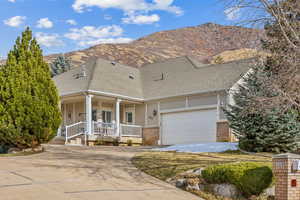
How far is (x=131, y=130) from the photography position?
23.8m

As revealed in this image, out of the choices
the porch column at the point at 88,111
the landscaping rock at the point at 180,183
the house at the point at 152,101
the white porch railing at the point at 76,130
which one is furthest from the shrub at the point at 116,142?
the landscaping rock at the point at 180,183

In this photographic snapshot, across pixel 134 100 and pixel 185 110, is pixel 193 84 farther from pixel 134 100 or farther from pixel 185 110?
pixel 134 100

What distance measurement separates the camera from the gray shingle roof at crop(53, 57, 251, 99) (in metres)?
21.8

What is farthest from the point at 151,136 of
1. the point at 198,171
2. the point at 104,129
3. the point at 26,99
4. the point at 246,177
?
the point at 246,177

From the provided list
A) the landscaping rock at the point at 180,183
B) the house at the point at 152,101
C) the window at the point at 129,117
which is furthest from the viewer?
the window at the point at 129,117

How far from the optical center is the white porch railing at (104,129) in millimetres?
22172

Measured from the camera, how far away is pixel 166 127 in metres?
22.7

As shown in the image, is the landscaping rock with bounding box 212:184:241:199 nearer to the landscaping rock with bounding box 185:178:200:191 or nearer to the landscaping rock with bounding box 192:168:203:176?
the landscaping rock with bounding box 185:178:200:191

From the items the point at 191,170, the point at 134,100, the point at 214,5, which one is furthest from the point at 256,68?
the point at 134,100

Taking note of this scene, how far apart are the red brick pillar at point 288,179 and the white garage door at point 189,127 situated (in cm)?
1256

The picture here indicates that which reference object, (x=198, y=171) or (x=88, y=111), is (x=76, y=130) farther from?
(x=198, y=171)

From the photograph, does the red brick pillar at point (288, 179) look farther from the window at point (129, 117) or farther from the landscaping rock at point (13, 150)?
the window at point (129, 117)

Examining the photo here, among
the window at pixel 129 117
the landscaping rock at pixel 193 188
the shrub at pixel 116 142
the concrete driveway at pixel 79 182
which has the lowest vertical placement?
the landscaping rock at pixel 193 188

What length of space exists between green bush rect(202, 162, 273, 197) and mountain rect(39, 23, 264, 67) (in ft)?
12.2
